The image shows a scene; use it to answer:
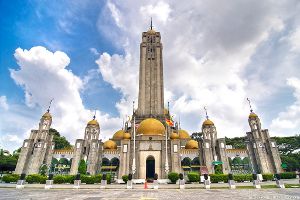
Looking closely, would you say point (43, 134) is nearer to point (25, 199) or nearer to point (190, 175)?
point (190, 175)

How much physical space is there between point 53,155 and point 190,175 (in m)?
34.8

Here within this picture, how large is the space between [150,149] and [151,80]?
850 inches

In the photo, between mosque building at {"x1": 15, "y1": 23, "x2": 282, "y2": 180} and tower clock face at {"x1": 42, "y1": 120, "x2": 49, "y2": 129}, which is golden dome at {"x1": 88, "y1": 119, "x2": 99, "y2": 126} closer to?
mosque building at {"x1": 15, "y1": 23, "x2": 282, "y2": 180}

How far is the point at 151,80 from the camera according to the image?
5312 cm

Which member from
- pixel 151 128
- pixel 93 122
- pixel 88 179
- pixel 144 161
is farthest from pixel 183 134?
pixel 88 179

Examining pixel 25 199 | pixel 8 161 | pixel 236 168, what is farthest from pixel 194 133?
pixel 25 199

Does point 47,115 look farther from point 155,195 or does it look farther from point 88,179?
point 155,195

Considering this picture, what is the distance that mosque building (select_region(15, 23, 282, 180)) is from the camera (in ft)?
121

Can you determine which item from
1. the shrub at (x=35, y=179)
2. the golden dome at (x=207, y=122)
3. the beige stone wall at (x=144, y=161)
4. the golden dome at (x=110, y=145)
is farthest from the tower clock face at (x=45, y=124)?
the golden dome at (x=207, y=122)

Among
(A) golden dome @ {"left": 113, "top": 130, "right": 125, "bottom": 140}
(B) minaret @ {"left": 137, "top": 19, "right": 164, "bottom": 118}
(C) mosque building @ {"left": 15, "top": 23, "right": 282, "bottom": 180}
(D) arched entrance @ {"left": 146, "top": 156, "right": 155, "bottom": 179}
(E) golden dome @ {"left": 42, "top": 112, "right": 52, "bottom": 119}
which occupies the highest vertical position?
(B) minaret @ {"left": 137, "top": 19, "right": 164, "bottom": 118}

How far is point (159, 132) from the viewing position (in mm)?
39750

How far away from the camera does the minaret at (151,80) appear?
50.4 metres

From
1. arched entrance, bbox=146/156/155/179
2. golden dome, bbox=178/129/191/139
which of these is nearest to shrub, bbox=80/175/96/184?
arched entrance, bbox=146/156/155/179

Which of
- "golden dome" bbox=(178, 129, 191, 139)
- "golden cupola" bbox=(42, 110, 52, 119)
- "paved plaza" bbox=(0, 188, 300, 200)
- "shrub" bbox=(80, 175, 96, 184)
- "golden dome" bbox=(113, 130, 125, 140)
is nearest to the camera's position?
"paved plaza" bbox=(0, 188, 300, 200)
